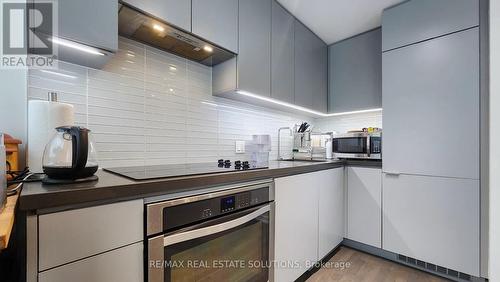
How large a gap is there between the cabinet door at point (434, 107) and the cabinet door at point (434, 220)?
10 cm

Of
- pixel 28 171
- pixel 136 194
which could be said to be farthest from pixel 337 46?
pixel 28 171

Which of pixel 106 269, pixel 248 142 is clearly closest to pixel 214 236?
pixel 106 269

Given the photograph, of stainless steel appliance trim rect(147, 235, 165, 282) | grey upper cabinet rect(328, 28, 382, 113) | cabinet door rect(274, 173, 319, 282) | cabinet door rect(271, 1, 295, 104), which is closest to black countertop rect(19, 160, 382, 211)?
stainless steel appliance trim rect(147, 235, 165, 282)

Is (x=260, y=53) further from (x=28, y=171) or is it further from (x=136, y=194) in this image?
(x=28, y=171)

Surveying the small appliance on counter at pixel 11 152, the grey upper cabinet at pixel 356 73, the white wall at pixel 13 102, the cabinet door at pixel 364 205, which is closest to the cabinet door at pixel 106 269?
the small appliance on counter at pixel 11 152

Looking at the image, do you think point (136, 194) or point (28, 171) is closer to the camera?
point (136, 194)

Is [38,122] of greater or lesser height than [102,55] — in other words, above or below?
below

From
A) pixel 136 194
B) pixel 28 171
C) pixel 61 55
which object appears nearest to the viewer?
pixel 136 194

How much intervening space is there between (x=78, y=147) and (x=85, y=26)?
544 mm

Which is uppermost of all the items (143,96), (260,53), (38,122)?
(260,53)

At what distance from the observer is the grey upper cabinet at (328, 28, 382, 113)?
2.17m

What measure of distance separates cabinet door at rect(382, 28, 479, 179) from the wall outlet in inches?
49.5
